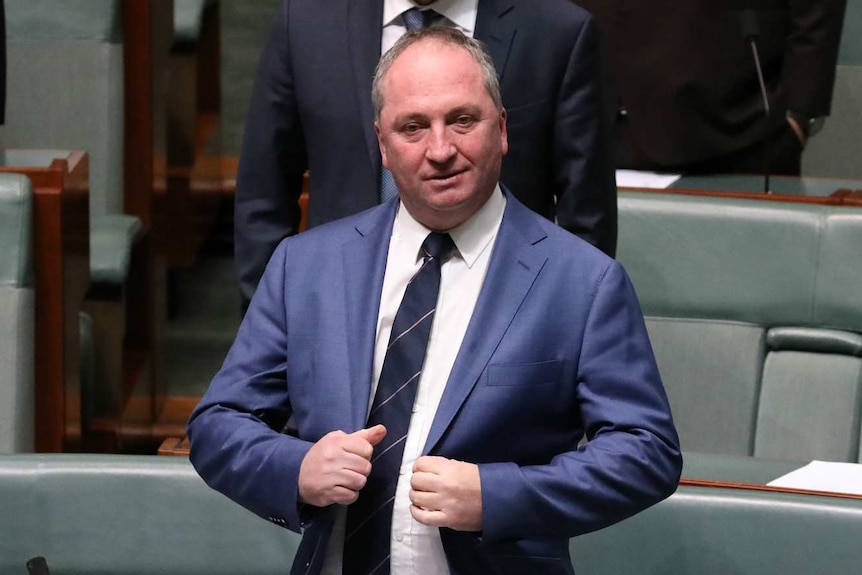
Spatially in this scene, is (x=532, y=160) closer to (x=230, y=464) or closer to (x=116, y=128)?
(x=230, y=464)

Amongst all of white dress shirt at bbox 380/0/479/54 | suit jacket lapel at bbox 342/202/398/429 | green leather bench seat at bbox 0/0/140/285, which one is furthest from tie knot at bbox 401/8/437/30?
green leather bench seat at bbox 0/0/140/285

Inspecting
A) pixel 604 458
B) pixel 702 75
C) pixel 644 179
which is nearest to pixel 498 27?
pixel 604 458

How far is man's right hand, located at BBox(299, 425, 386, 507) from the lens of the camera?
0.59 metres

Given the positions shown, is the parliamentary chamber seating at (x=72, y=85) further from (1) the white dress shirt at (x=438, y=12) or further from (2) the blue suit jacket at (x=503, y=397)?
(2) the blue suit jacket at (x=503, y=397)

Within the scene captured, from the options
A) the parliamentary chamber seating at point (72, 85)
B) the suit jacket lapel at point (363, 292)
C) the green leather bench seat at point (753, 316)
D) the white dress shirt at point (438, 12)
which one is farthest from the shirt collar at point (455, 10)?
the parliamentary chamber seating at point (72, 85)

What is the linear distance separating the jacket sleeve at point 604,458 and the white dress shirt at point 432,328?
1.8 inches

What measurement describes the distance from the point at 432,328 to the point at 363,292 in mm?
35

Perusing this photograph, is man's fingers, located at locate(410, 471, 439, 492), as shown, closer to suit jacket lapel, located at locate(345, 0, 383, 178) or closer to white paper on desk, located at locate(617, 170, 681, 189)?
suit jacket lapel, located at locate(345, 0, 383, 178)

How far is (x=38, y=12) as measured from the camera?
5.17ft

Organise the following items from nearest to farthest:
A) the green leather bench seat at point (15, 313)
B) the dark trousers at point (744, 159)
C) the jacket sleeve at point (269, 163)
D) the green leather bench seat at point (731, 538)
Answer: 1. the green leather bench seat at point (731, 538)
2. the jacket sleeve at point (269, 163)
3. the green leather bench seat at point (15, 313)
4. the dark trousers at point (744, 159)

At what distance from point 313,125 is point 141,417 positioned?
2.24 feet

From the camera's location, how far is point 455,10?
93 centimetres

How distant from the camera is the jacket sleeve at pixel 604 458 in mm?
601

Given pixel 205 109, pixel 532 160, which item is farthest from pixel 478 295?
pixel 205 109
